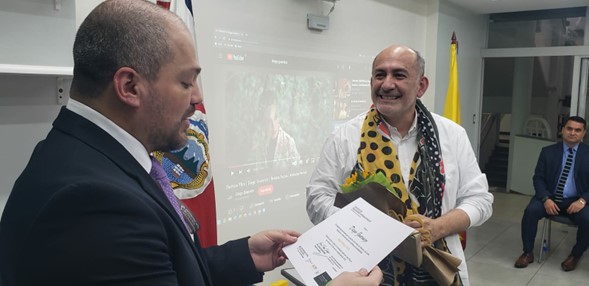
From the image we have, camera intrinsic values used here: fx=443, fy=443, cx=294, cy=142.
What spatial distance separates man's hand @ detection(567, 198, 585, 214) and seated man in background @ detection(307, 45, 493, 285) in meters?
2.97

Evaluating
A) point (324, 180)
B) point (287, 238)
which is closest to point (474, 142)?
Answer: point (324, 180)

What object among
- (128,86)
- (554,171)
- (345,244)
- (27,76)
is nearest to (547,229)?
(554,171)

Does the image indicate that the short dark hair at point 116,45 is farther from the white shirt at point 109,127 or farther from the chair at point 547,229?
the chair at point 547,229

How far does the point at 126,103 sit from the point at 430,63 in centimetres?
515

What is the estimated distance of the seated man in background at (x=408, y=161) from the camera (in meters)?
1.60

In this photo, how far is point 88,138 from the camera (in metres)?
0.75

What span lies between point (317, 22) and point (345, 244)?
8.92ft

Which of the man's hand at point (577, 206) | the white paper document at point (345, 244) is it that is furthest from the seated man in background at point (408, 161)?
the man's hand at point (577, 206)

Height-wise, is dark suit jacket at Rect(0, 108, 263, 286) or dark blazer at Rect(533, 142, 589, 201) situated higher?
dark suit jacket at Rect(0, 108, 263, 286)

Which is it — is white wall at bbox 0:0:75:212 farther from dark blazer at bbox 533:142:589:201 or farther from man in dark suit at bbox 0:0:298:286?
dark blazer at bbox 533:142:589:201

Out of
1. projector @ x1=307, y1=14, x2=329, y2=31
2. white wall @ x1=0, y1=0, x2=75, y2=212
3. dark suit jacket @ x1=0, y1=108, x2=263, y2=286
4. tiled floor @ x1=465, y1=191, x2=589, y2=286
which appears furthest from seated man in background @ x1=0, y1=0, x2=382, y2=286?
tiled floor @ x1=465, y1=191, x2=589, y2=286

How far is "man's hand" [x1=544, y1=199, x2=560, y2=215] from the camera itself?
418cm

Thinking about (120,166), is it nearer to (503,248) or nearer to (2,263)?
(2,263)

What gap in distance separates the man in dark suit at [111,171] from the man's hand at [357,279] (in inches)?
11.2
